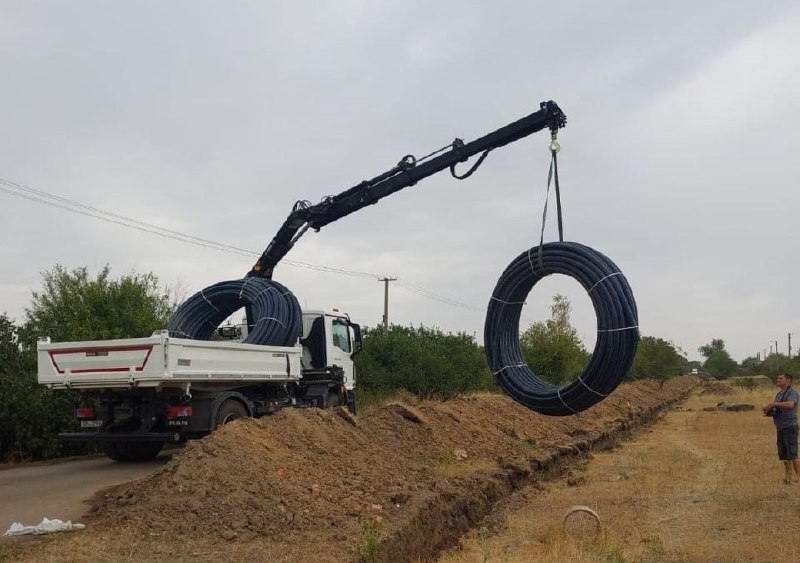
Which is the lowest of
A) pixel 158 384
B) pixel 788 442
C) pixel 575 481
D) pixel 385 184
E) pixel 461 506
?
pixel 575 481

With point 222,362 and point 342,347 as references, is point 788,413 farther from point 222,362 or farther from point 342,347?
point 342,347

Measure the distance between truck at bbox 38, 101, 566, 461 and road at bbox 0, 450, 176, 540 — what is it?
1.71ft

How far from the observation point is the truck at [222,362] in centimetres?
1208

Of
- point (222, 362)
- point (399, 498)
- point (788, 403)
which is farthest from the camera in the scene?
point (222, 362)

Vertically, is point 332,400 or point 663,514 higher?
point 332,400

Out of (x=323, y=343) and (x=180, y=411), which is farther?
(x=323, y=343)

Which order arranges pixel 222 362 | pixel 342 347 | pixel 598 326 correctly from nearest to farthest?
1. pixel 598 326
2. pixel 222 362
3. pixel 342 347

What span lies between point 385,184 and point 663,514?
8.52 meters

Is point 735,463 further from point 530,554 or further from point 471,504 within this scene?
point 530,554

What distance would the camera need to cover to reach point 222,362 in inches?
508

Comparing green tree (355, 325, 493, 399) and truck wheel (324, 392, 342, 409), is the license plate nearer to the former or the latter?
truck wheel (324, 392, 342, 409)

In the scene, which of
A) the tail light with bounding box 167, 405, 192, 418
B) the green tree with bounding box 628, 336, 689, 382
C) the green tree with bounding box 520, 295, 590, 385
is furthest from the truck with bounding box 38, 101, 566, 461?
the green tree with bounding box 628, 336, 689, 382

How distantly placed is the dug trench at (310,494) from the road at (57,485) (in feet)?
1.27

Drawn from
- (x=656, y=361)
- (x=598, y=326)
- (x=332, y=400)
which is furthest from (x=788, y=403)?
(x=656, y=361)
